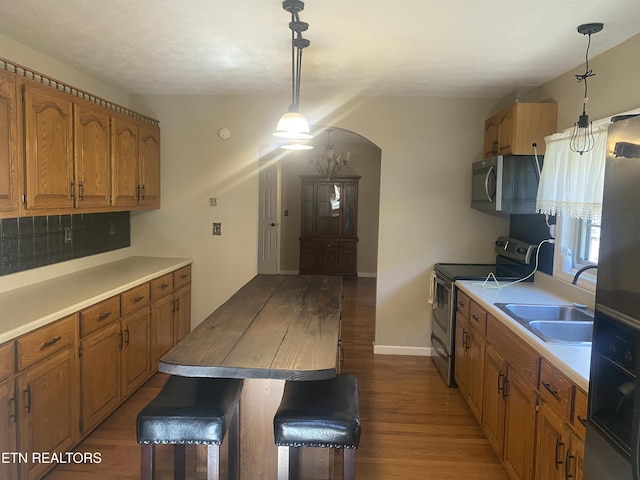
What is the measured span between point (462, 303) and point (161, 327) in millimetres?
2343

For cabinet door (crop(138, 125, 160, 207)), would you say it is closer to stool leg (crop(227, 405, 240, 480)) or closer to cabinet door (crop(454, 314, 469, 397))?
stool leg (crop(227, 405, 240, 480))

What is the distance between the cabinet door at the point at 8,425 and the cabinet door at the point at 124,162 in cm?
172

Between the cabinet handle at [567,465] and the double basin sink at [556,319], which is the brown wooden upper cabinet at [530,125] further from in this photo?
the cabinet handle at [567,465]

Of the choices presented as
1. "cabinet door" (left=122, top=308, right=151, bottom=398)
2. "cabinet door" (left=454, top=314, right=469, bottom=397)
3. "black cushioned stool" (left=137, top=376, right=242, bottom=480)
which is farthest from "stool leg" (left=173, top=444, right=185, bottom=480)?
"cabinet door" (left=454, top=314, right=469, bottom=397)

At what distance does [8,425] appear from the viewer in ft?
6.80

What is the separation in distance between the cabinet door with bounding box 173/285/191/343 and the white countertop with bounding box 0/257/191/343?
0.95 ft

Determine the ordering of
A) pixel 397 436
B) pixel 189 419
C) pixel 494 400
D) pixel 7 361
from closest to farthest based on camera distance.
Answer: pixel 189 419
pixel 7 361
pixel 494 400
pixel 397 436

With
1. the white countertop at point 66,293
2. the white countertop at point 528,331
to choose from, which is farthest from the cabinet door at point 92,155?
the white countertop at point 528,331

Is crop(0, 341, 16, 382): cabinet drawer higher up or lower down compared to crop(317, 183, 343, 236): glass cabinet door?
lower down

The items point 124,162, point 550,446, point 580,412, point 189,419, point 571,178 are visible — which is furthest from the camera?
point 124,162

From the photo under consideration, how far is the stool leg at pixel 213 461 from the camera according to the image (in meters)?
1.90

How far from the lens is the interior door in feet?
25.9

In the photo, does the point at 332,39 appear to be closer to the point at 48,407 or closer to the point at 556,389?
the point at 556,389

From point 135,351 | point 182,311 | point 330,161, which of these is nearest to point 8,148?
point 135,351
